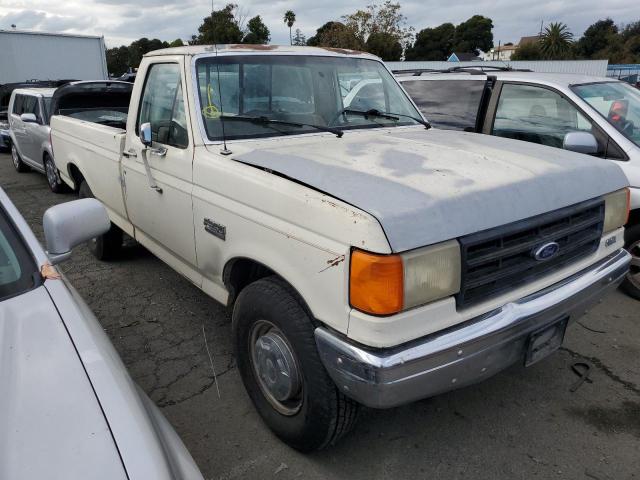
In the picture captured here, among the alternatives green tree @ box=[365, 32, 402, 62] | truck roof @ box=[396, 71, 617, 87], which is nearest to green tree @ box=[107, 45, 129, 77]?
green tree @ box=[365, 32, 402, 62]

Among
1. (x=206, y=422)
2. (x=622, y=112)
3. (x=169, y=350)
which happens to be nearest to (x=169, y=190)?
(x=169, y=350)

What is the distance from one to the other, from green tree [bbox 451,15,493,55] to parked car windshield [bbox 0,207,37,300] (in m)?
86.9

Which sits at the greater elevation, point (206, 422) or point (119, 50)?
point (119, 50)

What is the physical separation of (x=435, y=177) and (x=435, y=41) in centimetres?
8255

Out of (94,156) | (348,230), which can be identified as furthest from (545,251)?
(94,156)

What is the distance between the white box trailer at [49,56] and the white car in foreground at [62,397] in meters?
18.0

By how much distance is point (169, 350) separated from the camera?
142 inches

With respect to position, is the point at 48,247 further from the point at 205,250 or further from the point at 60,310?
the point at 205,250

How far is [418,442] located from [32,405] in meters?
2.00

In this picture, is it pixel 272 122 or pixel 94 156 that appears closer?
pixel 272 122

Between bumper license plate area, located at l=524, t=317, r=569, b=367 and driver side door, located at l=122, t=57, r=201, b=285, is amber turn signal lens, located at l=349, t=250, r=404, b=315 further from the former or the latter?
driver side door, located at l=122, t=57, r=201, b=285

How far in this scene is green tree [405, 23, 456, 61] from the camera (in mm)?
73844

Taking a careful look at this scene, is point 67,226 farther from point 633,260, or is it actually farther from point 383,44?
point 383,44

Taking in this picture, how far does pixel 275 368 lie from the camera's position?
2.56m
